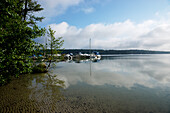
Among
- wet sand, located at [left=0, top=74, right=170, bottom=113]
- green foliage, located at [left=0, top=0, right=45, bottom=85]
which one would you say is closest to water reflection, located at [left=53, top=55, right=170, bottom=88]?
wet sand, located at [left=0, top=74, right=170, bottom=113]

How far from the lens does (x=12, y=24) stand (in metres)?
7.28

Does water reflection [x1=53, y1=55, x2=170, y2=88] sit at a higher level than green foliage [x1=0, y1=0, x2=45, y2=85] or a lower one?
lower

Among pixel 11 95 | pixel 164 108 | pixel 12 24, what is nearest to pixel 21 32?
pixel 12 24

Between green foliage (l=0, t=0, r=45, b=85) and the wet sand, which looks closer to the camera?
the wet sand

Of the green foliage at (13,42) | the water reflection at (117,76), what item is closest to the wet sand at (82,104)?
the green foliage at (13,42)

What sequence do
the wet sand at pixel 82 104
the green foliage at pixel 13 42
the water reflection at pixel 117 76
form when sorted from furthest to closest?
the water reflection at pixel 117 76 → the green foliage at pixel 13 42 → the wet sand at pixel 82 104

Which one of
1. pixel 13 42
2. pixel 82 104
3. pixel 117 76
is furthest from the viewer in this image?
pixel 117 76

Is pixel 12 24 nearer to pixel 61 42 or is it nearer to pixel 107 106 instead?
pixel 107 106

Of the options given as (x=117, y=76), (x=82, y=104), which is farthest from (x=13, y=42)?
(x=117, y=76)

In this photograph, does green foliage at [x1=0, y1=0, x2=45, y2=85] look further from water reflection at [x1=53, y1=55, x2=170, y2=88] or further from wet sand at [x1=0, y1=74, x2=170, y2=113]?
water reflection at [x1=53, y1=55, x2=170, y2=88]

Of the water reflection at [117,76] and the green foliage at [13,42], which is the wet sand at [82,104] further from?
the water reflection at [117,76]

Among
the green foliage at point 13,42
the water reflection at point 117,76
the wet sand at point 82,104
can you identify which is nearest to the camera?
the wet sand at point 82,104

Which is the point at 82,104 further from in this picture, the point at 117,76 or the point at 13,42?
the point at 117,76

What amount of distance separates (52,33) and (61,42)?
1.99m
